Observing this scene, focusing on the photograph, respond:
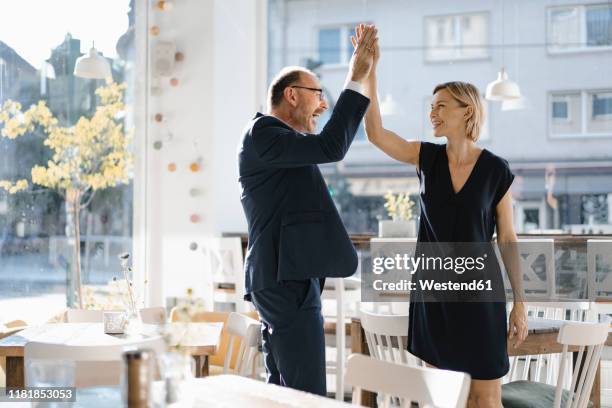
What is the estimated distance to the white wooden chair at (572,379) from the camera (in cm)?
251

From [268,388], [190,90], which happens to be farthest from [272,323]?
[190,90]

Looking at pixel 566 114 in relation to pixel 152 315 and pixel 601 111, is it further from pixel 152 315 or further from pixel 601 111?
pixel 152 315

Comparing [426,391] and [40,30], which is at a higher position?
[40,30]

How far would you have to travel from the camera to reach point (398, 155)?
8.13 ft

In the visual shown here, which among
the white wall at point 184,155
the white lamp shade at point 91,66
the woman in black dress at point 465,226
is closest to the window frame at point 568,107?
the white wall at point 184,155

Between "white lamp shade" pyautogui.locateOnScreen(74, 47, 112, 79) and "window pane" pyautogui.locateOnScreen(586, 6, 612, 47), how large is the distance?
3.70 metres

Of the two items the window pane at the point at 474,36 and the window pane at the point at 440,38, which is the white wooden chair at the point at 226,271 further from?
the window pane at the point at 474,36

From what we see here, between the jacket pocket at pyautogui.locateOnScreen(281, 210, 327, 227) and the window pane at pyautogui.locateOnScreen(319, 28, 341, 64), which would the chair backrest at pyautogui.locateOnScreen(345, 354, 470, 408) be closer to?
the jacket pocket at pyautogui.locateOnScreen(281, 210, 327, 227)

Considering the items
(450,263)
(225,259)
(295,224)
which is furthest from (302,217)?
(225,259)

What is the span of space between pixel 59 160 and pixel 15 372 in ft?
7.88

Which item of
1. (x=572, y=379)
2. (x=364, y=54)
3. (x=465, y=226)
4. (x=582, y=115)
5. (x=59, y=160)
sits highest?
(x=582, y=115)

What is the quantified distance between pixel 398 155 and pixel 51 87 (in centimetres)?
309

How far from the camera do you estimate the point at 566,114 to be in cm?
612

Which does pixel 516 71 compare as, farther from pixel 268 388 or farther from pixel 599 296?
pixel 268 388
